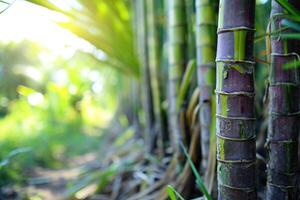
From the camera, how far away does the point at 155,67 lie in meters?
1.42

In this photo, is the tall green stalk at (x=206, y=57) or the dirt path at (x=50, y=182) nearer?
the tall green stalk at (x=206, y=57)

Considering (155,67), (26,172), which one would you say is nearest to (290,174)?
(155,67)

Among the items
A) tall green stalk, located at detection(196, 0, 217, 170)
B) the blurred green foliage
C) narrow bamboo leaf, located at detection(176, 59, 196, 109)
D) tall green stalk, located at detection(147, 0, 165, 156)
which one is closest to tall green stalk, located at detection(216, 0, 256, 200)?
tall green stalk, located at detection(196, 0, 217, 170)

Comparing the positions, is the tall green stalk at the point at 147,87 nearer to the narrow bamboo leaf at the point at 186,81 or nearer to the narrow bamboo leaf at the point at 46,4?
the narrow bamboo leaf at the point at 186,81

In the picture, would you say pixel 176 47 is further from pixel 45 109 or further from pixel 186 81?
pixel 45 109

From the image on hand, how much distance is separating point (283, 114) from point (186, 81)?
386mm

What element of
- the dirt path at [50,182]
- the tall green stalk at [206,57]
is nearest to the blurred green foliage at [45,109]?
the dirt path at [50,182]

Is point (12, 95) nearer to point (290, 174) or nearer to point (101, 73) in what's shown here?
point (101, 73)

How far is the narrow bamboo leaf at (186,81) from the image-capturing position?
3.21ft

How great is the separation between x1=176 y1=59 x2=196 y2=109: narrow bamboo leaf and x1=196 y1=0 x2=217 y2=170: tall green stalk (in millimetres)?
76

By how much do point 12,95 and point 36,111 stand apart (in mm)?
1558

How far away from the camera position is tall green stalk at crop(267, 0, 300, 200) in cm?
64

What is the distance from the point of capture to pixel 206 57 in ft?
2.85

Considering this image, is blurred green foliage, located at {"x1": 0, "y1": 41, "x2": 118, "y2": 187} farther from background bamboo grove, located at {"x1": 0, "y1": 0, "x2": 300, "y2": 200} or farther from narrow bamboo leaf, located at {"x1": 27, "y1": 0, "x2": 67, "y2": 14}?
narrow bamboo leaf, located at {"x1": 27, "y1": 0, "x2": 67, "y2": 14}
